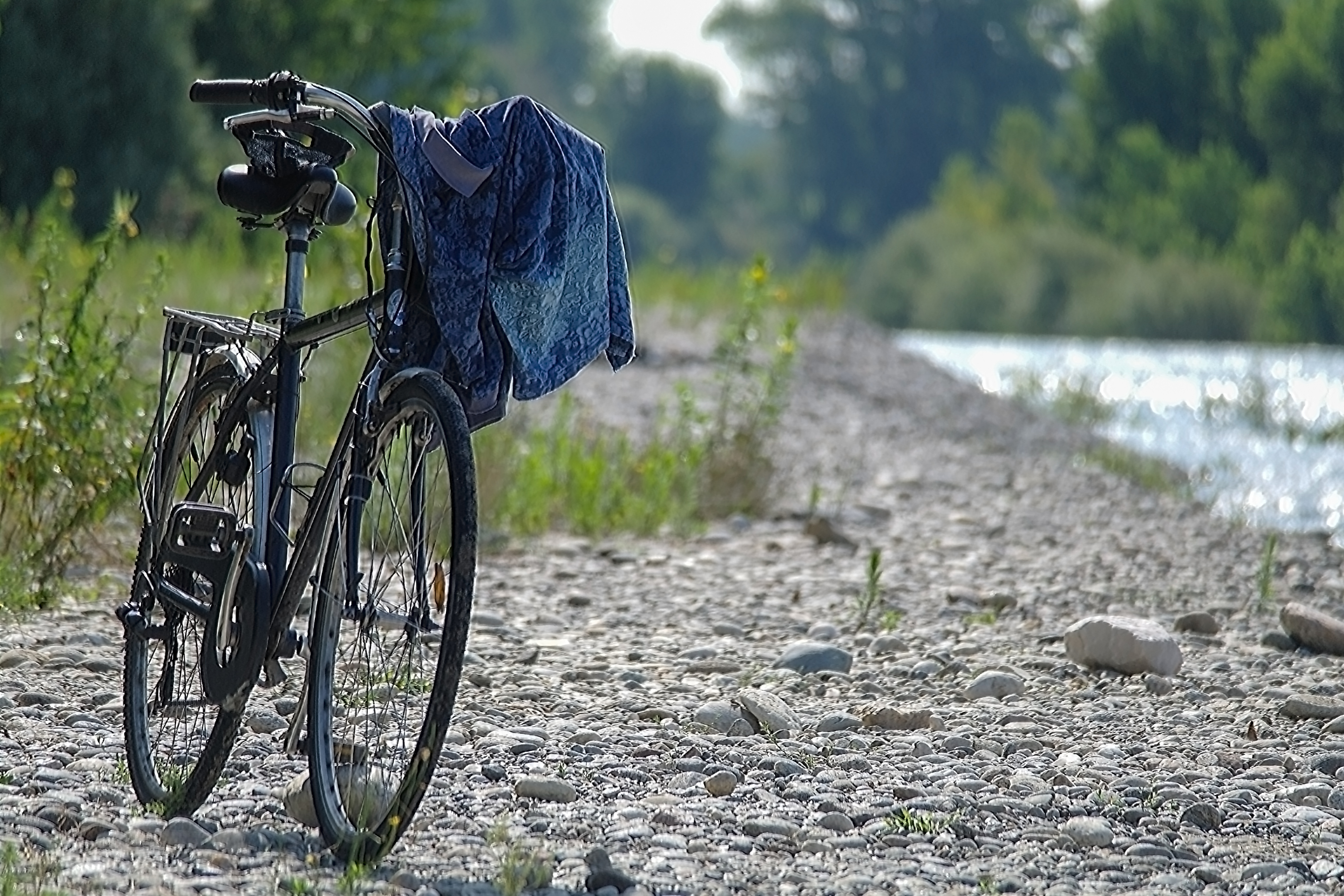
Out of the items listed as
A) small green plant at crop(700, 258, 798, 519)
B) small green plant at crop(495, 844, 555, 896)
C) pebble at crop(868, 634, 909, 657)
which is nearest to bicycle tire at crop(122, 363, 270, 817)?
small green plant at crop(495, 844, 555, 896)

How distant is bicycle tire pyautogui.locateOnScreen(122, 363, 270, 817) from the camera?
366cm

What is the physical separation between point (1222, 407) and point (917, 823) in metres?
17.7

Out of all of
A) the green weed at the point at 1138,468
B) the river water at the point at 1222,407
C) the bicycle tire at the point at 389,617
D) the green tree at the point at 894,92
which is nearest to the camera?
the bicycle tire at the point at 389,617

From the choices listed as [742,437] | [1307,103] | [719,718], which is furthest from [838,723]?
[1307,103]

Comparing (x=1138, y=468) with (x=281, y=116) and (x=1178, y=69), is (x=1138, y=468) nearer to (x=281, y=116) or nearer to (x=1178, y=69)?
(x=281, y=116)

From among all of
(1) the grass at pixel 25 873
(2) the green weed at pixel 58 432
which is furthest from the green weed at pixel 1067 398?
(1) the grass at pixel 25 873

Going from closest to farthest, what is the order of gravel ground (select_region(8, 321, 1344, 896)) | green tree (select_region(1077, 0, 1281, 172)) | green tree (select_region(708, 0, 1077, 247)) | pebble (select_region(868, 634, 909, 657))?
gravel ground (select_region(8, 321, 1344, 896)) < pebble (select_region(868, 634, 909, 657)) < green tree (select_region(1077, 0, 1281, 172)) < green tree (select_region(708, 0, 1077, 247))

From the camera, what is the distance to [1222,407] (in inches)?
810

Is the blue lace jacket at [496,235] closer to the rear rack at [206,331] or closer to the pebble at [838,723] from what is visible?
the rear rack at [206,331]

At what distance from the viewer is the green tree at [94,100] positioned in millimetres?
14117

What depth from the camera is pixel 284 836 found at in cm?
350

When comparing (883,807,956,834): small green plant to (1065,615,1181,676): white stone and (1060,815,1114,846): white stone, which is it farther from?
(1065,615,1181,676): white stone

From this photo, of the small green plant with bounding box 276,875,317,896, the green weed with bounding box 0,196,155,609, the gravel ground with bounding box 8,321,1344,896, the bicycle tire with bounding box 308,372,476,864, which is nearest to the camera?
the small green plant with bounding box 276,875,317,896

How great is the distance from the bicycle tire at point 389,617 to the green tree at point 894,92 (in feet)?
261
